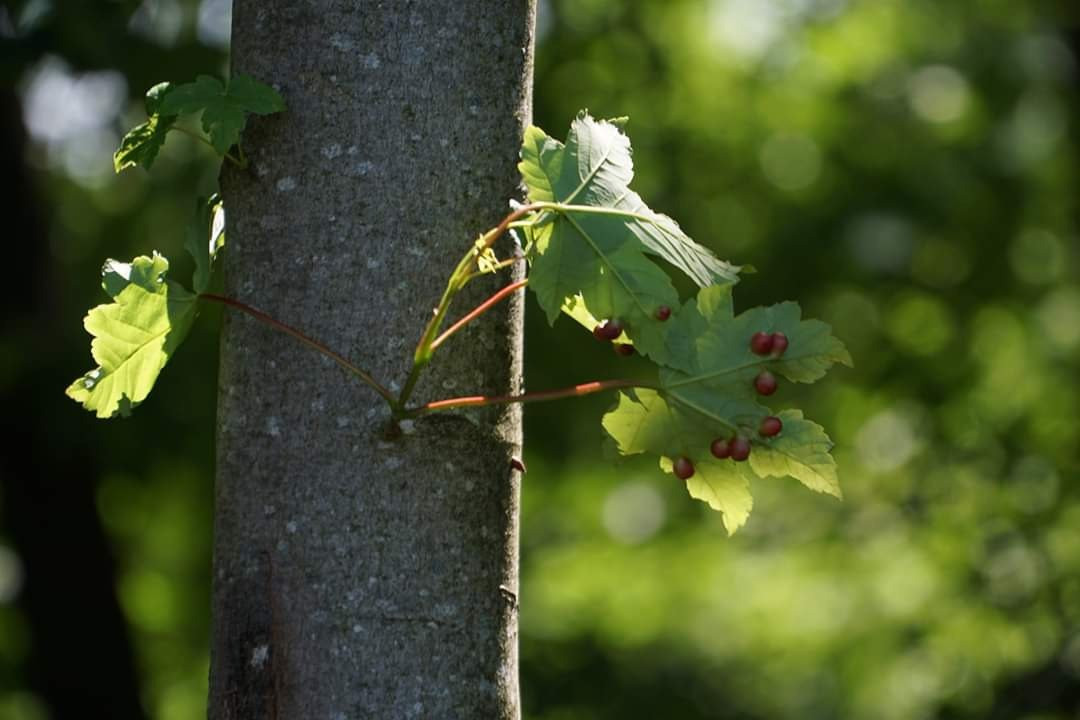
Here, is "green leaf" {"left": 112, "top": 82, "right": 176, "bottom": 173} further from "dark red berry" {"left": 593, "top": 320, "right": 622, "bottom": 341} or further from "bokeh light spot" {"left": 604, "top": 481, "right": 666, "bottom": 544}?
"bokeh light spot" {"left": 604, "top": 481, "right": 666, "bottom": 544}

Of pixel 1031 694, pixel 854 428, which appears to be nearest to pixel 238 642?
pixel 1031 694

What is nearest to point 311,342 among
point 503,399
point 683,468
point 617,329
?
point 503,399

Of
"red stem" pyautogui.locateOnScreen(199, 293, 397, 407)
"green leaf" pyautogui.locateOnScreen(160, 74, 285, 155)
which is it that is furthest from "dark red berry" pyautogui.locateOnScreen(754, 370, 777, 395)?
"green leaf" pyautogui.locateOnScreen(160, 74, 285, 155)

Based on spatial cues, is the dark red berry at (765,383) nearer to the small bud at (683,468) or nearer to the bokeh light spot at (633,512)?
the small bud at (683,468)

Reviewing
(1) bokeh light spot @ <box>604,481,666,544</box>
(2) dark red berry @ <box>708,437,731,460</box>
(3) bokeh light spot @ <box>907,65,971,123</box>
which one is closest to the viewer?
(2) dark red berry @ <box>708,437,731,460</box>

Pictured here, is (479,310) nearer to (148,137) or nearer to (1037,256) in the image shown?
(148,137)

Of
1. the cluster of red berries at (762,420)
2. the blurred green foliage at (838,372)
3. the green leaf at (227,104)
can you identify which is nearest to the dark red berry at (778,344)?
the cluster of red berries at (762,420)

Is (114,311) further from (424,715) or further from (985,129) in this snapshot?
(985,129)
